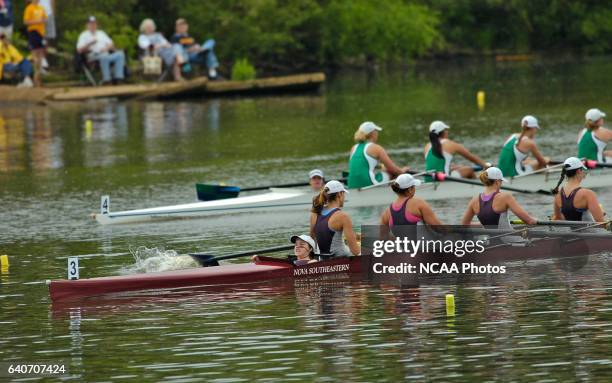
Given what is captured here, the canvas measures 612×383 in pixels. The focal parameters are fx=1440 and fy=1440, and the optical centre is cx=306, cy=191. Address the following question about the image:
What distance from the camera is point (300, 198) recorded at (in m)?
25.0

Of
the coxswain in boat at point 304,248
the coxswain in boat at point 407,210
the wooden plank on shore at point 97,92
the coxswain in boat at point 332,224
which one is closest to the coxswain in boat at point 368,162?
the coxswain in boat at point 407,210

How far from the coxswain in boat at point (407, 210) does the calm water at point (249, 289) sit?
3.51 feet

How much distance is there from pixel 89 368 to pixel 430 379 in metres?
3.49

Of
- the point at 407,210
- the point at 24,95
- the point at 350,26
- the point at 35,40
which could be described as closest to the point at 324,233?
the point at 407,210

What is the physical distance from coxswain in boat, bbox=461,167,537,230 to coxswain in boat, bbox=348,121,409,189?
17.5ft

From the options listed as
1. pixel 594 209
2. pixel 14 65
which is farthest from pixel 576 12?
pixel 594 209

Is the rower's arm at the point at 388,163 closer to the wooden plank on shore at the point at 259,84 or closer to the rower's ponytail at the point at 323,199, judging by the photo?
the rower's ponytail at the point at 323,199

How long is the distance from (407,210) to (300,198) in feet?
21.5

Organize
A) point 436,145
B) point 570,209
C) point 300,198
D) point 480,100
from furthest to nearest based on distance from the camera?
1. point 480,100
2. point 436,145
3. point 300,198
4. point 570,209

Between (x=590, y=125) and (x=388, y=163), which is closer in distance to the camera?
(x=388, y=163)

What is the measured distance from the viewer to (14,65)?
49.2m

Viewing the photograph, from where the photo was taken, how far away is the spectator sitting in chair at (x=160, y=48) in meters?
50.8

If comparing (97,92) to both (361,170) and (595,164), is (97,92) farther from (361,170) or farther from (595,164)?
(595,164)

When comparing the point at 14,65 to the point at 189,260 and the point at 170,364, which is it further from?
the point at 170,364
